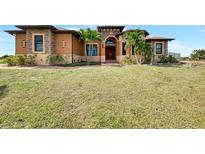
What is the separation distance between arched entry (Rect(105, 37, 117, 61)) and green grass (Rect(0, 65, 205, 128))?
34.1ft

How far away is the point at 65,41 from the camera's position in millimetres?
18578

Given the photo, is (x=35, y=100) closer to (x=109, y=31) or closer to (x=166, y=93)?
(x=166, y=93)

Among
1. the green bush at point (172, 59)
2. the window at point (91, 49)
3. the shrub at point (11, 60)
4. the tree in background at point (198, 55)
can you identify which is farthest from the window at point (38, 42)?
the tree in background at point (198, 55)

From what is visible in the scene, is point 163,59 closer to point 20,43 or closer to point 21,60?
point 21,60

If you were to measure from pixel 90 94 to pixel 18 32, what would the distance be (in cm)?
1136

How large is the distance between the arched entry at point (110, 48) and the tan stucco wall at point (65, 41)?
14.7ft

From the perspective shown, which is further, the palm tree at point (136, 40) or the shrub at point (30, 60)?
the palm tree at point (136, 40)

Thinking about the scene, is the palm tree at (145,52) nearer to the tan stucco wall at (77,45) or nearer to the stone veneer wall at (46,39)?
the tan stucco wall at (77,45)

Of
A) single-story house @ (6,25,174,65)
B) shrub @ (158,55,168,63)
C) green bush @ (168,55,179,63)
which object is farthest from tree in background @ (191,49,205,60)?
shrub @ (158,55,168,63)

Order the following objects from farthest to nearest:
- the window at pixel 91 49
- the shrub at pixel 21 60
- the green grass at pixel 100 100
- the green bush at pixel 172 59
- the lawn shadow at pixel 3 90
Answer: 1. the window at pixel 91 49
2. the green bush at pixel 172 59
3. the shrub at pixel 21 60
4. the lawn shadow at pixel 3 90
5. the green grass at pixel 100 100

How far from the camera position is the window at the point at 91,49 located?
21625 millimetres
